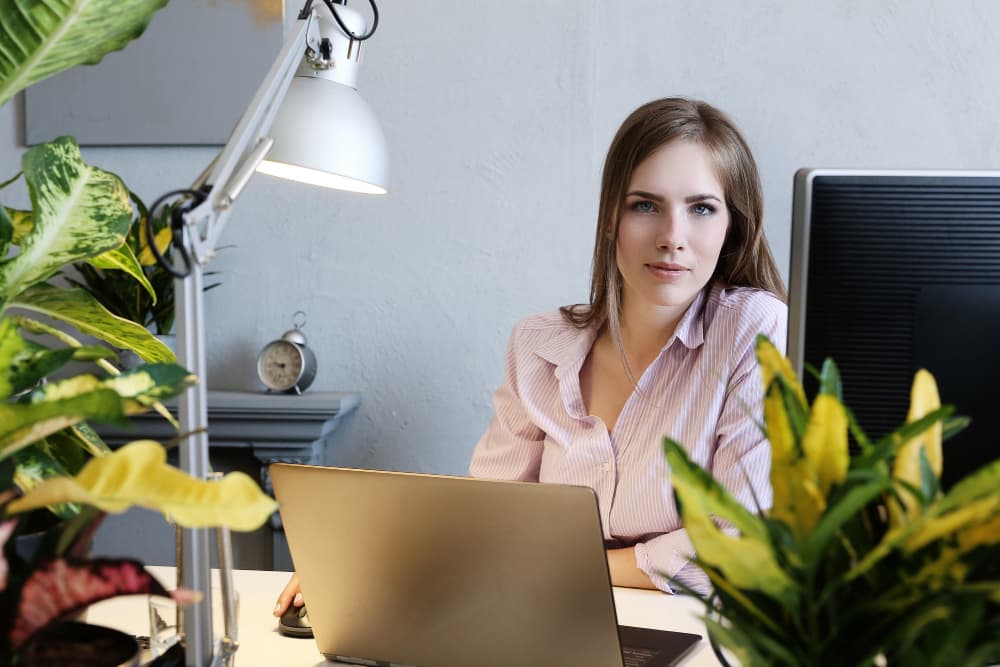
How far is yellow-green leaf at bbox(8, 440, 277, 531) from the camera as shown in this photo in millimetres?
485

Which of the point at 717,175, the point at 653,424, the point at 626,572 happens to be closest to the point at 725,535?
the point at 626,572

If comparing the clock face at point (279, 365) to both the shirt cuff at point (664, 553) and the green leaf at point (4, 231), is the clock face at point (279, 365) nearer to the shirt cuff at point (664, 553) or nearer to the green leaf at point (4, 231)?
the shirt cuff at point (664, 553)

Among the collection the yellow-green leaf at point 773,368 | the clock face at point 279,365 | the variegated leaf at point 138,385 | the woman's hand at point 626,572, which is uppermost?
the yellow-green leaf at point 773,368

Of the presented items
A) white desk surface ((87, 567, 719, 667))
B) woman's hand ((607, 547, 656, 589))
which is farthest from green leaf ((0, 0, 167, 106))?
woman's hand ((607, 547, 656, 589))

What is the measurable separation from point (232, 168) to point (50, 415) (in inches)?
8.3

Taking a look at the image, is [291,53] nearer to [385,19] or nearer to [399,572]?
[399,572]

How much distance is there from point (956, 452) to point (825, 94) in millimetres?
1580

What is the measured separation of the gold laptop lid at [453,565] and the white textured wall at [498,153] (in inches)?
54.5

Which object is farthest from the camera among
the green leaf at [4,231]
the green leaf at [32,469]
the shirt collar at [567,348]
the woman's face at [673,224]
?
the shirt collar at [567,348]

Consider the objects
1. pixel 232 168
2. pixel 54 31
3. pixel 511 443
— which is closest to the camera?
pixel 232 168

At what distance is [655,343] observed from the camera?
1737 mm

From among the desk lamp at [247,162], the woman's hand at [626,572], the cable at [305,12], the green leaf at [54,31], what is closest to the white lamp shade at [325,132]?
the desk lamp at [247,162]

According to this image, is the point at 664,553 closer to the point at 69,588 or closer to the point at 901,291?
the point at 901,291

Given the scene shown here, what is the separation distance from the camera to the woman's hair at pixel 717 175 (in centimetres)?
166
